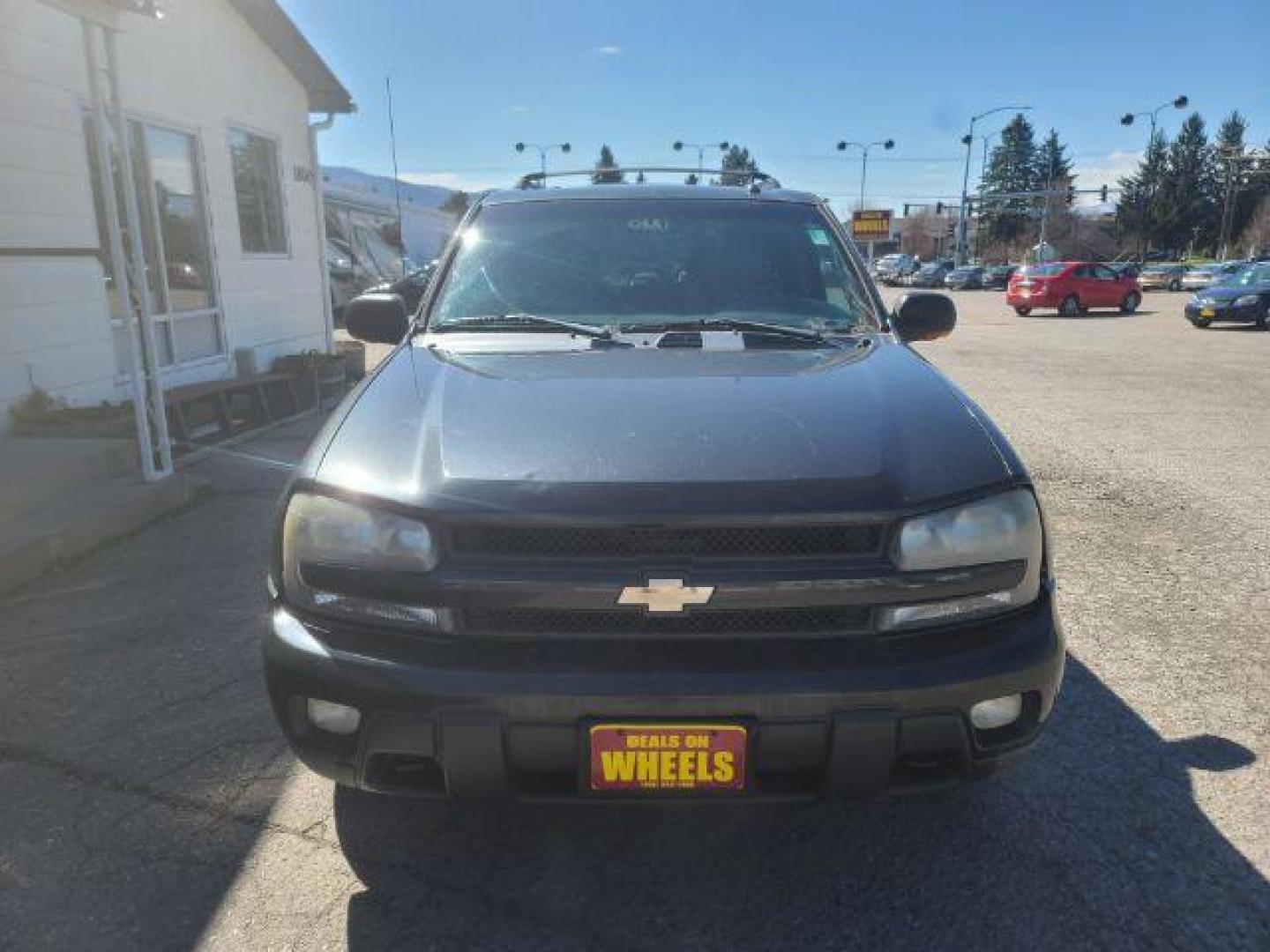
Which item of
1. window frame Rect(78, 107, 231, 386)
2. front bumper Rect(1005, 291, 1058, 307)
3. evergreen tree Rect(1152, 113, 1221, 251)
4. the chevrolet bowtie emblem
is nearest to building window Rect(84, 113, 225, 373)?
window frame Rect(78, 107, 231, 386)

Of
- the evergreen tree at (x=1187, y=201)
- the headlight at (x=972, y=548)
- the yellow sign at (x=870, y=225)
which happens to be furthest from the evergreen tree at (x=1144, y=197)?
the headlight at (x=972, y=548)

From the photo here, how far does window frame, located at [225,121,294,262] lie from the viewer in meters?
9.09

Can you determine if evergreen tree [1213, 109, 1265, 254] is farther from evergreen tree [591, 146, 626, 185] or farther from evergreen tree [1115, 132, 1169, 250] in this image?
evergreen tree [591, 146, 626, 185]

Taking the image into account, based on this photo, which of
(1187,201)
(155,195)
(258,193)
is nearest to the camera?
(155,195)

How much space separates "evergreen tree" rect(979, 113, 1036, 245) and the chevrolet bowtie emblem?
96631 mm

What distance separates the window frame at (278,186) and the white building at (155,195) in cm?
2

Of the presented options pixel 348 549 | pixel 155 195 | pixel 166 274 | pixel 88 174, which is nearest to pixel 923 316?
pixel 348 549

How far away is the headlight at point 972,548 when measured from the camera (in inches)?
79.0

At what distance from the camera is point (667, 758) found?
1930 millimetres

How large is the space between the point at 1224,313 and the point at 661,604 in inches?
878

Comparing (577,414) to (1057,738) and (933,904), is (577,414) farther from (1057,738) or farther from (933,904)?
(1057,738)

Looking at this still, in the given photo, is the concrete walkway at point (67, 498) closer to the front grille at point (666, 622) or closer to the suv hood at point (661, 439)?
the suv hood at point (661, 439)

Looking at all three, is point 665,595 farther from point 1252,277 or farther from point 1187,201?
point 1187,201

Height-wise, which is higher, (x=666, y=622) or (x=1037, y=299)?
(x=666, y=622)
